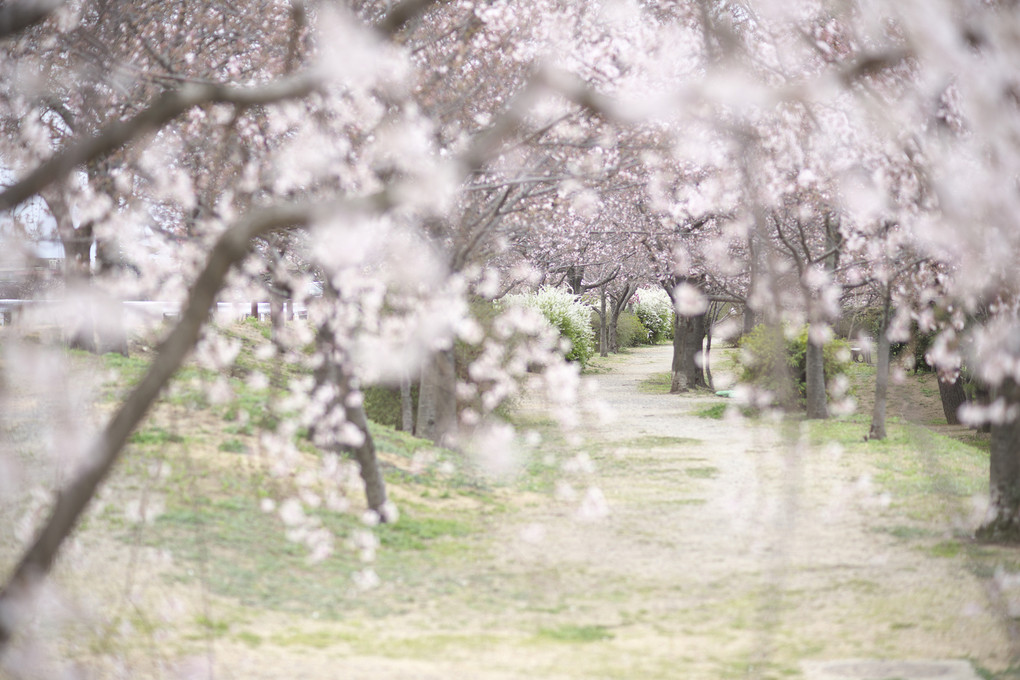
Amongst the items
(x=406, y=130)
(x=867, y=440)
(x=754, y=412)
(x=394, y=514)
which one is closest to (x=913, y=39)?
(x=394, y=514)

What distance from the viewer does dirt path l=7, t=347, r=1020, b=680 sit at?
15.3 feet

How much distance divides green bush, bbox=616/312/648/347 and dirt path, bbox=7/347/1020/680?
27218 mm

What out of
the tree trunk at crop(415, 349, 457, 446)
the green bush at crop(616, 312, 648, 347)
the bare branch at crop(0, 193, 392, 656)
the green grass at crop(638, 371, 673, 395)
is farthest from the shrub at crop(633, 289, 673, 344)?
the bare branch at crop(0, 193, 392, 656)

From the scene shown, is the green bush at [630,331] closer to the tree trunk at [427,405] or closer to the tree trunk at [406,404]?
the tree trunk at [406,404]

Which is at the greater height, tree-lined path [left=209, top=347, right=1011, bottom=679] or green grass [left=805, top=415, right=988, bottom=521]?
green grass [left=805, top=415, right=988, bottom=521]

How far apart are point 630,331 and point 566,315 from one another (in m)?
16.7

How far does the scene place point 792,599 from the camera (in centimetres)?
579

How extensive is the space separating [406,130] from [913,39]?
6733 millimetres

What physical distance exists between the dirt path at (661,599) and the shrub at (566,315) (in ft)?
37.7

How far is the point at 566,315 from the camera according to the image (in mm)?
21516

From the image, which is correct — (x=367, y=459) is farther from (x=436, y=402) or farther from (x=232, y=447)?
(x=436, y=402)

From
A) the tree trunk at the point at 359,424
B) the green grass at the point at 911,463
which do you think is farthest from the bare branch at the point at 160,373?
the green grass at the point at 911,463

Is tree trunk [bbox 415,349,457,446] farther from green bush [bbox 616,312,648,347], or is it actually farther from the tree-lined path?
green bush [bbox 616,312,648,347]

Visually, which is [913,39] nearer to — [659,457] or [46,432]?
[46,432]
